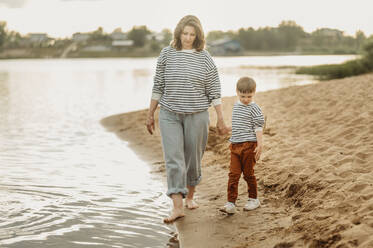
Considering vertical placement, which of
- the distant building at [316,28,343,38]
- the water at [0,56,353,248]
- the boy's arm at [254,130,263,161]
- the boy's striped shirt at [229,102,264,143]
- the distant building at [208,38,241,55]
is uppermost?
the distant building at [316,28,343,38]

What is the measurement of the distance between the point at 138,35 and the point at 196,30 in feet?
427

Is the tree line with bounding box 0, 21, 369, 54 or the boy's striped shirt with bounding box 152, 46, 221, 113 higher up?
the tree line with bounding box 0, 21, 369, 54

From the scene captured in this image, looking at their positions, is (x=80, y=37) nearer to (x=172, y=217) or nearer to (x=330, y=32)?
(x=330, y=32)

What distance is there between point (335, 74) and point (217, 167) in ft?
68.2

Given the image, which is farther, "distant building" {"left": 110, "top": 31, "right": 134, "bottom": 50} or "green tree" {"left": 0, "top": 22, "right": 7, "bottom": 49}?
"distant building" {"left": 110, "top": 31, "right": 134, "bottom": 50}

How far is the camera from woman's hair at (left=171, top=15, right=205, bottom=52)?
4.54 m

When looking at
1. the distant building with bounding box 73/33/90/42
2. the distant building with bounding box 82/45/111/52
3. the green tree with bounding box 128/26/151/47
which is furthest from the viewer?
the distant building with bounding box 73/33/90/42

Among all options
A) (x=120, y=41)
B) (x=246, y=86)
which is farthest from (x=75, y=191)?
(x=120, y=41)

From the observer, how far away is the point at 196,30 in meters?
4.53

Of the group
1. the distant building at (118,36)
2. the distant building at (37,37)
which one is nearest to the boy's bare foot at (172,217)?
the distant building at (118,36)

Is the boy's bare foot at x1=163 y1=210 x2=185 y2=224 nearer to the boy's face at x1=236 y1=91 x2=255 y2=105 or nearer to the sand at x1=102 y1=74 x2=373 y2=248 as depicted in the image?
the sand at x1=102 y1=74 x2=373 y2=248

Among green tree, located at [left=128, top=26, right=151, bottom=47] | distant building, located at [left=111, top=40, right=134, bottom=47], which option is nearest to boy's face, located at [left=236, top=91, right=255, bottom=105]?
distant building, located at [left=111, top=40, right=134, bottom=47]

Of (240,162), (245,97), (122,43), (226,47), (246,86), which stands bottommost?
(240,162)

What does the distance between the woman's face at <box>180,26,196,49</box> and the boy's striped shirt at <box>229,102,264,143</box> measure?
0.76 meters
